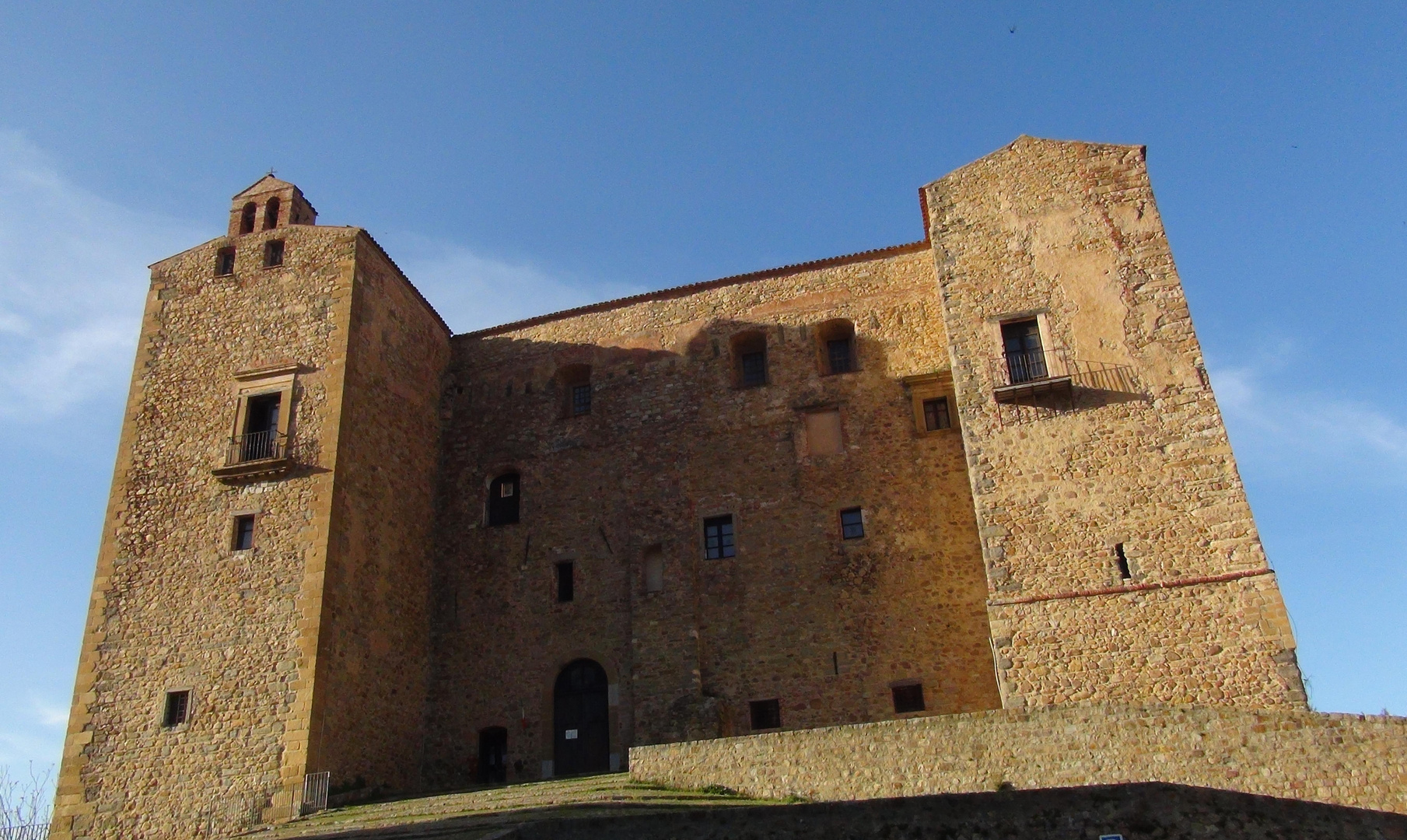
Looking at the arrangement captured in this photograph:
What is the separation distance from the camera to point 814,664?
61.3ft

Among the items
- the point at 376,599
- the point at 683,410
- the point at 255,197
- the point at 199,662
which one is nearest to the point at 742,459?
the point at 683,410

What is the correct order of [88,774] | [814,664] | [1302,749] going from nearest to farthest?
1. [1302,749]
2. [88,774]
3. [814,664]

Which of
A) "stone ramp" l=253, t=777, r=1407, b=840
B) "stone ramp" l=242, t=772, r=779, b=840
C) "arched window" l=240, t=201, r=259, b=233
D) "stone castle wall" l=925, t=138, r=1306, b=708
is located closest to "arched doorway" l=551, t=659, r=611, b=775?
"stone ramp" l=242, t=772, r=779, b=840

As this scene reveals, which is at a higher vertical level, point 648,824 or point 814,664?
point 814,664

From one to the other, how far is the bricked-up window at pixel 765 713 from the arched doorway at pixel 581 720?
9.37 feet

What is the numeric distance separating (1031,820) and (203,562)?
1543cm

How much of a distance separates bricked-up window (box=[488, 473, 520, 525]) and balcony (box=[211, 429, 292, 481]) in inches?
189

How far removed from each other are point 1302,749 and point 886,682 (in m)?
7.38

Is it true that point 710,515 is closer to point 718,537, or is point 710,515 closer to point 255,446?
point 718,537

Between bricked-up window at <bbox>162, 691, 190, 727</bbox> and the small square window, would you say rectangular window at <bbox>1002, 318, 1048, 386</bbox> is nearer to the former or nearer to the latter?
the small square window

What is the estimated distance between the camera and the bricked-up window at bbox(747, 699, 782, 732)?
18.6 m

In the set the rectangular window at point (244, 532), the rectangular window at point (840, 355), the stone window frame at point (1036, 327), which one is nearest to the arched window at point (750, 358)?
the rectangular window at point (840, 355)

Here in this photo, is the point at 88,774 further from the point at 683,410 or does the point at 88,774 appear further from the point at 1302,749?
the point at 1302,749

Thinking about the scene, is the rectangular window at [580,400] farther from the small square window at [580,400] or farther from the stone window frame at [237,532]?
the stone window frame at [237,532]
